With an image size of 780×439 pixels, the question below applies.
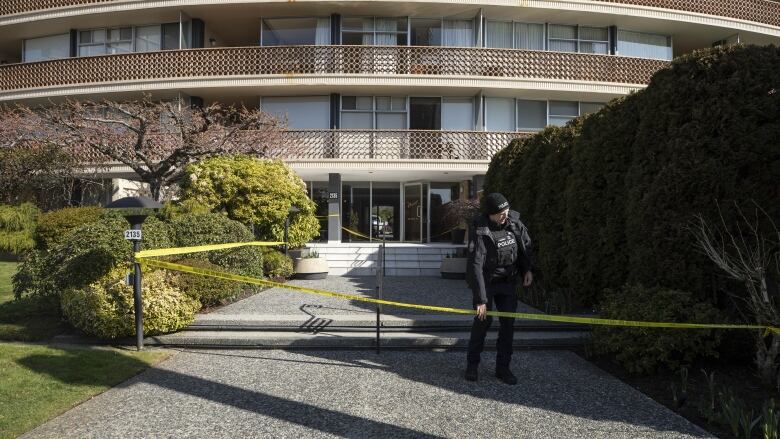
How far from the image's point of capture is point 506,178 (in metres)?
10.6

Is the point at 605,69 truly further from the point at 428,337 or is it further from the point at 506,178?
the point at 428,337

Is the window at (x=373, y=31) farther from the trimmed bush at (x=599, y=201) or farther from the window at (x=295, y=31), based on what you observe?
the trimmed bush at (x=599, y=201)

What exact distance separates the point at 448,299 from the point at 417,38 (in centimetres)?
1205

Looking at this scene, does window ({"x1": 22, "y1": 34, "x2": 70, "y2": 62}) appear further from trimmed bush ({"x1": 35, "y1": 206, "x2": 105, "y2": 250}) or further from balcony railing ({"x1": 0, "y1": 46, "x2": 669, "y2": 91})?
trimmed bush ({"x1": 35, "y1": 206, "x2": 105, "y2": 250})

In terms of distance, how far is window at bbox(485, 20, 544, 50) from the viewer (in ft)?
58.0

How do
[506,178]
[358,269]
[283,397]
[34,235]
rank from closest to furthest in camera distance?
1. [283,397]
2. [506,178]
3. [34,235]
4. [358,269]

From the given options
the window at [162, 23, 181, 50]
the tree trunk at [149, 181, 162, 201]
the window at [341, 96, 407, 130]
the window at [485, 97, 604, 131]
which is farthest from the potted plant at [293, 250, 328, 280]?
the window at [162, 23, 181, 50]

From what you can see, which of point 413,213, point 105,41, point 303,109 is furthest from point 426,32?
point 105,41

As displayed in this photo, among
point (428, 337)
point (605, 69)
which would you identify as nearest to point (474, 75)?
point (605, 69)

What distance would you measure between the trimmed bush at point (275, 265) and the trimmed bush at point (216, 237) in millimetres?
1501

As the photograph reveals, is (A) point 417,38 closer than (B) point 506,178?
No

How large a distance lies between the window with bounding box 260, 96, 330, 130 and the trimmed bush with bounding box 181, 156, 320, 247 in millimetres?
5477

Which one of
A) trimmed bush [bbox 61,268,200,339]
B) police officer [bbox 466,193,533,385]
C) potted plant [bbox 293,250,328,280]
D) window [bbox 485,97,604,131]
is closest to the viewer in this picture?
police officer [bbox 466,193,533,385]

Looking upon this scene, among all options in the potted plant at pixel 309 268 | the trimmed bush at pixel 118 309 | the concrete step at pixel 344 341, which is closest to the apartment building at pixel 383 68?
the potted plant at pixel 309 268
